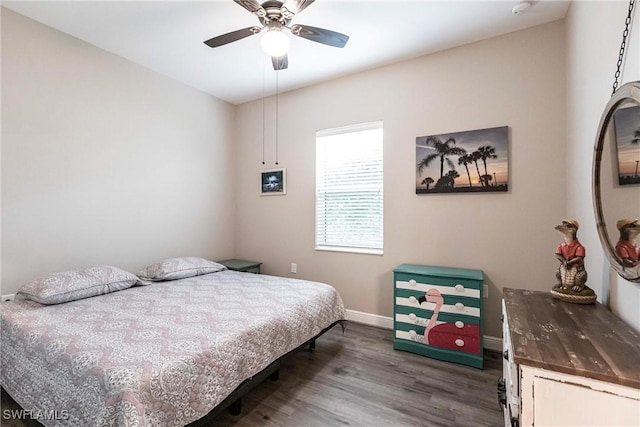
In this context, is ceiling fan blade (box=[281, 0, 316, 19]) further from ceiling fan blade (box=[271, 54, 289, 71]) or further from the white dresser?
the white dresser

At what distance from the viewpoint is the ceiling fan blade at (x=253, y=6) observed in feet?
5.76

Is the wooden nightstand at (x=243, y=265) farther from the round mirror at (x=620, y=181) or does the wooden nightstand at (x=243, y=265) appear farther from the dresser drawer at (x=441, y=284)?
the round mirror at (x=620, y=181)

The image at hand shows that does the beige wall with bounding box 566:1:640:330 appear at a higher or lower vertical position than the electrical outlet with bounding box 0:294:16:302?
higher

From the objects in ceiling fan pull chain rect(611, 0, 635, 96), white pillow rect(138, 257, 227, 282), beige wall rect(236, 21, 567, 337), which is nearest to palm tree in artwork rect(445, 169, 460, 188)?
beige wall rect(236, 21, 567, 337)

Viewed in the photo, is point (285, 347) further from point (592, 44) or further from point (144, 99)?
point (144, 99)

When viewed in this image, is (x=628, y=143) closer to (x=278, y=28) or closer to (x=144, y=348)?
(x=278, y=28)

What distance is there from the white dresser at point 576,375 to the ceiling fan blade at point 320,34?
2.06 metres

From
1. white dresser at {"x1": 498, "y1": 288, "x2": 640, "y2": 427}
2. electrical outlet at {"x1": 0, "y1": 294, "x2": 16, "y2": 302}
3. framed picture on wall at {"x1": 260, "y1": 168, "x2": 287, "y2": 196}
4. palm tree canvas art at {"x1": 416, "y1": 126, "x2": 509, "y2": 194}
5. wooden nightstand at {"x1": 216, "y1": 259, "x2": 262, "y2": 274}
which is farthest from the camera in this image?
framed picture on wall at {"x1": 260, "y1": 168, "x2": 287, "y2": 196}

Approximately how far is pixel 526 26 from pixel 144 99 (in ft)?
12.5

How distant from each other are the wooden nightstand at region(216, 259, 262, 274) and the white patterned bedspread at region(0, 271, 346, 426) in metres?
1.18

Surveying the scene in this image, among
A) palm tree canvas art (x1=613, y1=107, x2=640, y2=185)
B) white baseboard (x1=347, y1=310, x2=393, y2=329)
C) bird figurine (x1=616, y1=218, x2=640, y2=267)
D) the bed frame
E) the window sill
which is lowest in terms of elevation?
white baseboard (x1=347, y1=310, x2=393, y2=329)

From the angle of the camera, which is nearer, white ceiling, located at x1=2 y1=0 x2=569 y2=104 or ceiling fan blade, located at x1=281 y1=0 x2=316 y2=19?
ceiling fan blade, located at x1=281 y1=0 x2=316 y2=19

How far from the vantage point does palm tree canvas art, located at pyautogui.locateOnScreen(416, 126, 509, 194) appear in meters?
2.54

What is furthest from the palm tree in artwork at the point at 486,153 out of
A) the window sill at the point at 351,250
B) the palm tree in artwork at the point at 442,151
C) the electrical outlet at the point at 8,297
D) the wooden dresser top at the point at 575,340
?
the electrical outlet at the point at 8,297
